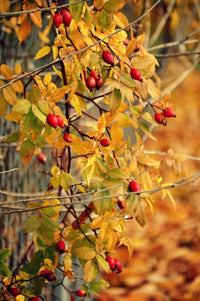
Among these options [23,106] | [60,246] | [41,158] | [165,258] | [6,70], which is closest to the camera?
[23,106]

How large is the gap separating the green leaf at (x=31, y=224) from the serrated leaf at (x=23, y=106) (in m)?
0.29

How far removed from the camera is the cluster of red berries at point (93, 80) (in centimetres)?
110

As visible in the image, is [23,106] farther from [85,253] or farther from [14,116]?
[85,253]

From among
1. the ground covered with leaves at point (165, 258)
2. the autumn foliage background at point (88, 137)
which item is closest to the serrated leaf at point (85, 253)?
the autumn foliage background at point (88, 137)

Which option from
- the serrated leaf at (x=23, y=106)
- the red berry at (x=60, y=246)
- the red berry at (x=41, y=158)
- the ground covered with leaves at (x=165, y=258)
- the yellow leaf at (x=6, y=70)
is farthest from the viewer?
the ground covered with leaves at (x=165, y=258)

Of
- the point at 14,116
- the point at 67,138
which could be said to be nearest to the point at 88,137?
the point at 67,138

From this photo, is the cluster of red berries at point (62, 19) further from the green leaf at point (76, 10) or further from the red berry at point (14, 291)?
the red berry at point (14, 291)

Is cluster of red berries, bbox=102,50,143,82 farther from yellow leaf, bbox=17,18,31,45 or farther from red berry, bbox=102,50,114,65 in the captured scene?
yellow leaf, bbox=17,18,31,45

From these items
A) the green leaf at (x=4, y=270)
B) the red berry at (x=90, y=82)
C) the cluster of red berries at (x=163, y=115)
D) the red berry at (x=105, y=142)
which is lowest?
the green leaf at (x=4, y=270)

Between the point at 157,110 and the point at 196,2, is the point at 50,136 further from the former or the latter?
the point at 196,2

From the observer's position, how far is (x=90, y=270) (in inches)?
45.9

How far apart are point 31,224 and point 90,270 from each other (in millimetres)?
A: 163

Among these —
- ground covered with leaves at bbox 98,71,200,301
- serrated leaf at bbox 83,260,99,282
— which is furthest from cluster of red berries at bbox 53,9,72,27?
ground covered with leaves at bbox 98,71,200,301

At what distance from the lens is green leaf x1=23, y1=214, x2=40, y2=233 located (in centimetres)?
119
